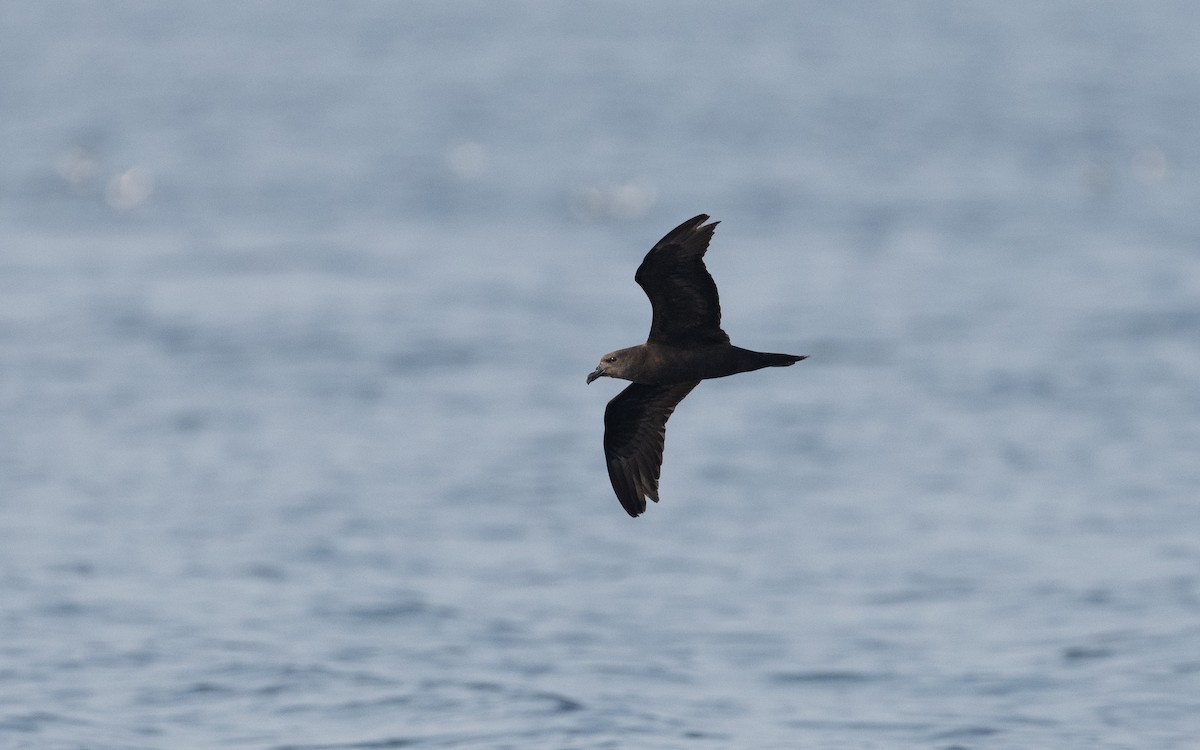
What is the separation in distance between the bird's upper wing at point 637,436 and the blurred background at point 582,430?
20.3 feet

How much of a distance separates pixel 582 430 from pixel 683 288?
21741mm

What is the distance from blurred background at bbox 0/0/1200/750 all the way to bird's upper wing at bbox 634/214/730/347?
7.69 meters

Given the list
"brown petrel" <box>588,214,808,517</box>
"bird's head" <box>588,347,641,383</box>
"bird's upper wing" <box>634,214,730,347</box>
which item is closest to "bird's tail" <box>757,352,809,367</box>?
"brown petrel" <box>588,214,808,517</box>

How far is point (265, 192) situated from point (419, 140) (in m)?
11.4

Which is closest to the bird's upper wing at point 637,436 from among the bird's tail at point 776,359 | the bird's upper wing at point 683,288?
the bird's upper wing at point 683,288

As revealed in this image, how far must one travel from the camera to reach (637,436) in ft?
39.8

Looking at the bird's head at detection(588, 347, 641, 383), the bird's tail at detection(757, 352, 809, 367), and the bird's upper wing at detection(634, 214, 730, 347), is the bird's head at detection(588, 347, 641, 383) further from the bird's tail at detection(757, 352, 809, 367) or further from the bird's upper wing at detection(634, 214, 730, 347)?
the bird's tail at detection(757, 352, 809, 367)

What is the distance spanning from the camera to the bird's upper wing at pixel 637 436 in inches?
474

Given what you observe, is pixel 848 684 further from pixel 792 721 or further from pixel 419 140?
pixel 419 140

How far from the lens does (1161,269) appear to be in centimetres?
4272

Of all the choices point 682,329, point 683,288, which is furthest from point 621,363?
point 683,288

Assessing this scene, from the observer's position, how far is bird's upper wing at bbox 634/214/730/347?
1054 cm

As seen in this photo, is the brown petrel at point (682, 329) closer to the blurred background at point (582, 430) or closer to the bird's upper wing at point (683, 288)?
the bird's upper wing at point (683, 288)

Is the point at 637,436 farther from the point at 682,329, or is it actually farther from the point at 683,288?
the point at 683,288
